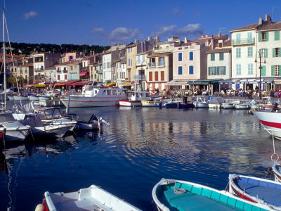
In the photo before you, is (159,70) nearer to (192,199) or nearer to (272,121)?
(272,121)

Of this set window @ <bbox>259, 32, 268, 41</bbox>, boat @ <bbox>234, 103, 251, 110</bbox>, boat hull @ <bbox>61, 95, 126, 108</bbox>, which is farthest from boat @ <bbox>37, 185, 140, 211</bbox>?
window @ <bbox>259, 32, 268, 41</bbox>

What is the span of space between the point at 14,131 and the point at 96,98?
3912 cm

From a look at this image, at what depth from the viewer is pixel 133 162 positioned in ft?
75.2

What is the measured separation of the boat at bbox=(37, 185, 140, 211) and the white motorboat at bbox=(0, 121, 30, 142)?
1674 centimetres

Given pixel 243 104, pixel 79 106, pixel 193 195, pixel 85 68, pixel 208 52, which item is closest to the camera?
pixel 193 195

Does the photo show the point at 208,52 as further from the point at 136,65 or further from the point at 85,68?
the point at 85,68

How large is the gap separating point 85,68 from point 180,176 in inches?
3823

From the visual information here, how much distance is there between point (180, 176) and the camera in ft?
63.8

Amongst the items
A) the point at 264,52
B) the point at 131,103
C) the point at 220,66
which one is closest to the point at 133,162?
the point at 131,103

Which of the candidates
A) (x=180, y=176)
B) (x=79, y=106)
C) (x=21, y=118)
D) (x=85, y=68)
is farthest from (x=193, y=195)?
(x=85, y=68)

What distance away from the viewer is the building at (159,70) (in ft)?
267

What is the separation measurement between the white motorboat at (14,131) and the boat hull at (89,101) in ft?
121

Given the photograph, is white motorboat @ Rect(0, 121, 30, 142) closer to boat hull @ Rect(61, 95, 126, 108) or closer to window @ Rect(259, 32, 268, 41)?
boat hull @ Rect(61, 95, 126, 108)

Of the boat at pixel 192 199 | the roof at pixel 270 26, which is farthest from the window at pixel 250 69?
the boat at pixel 192 199
